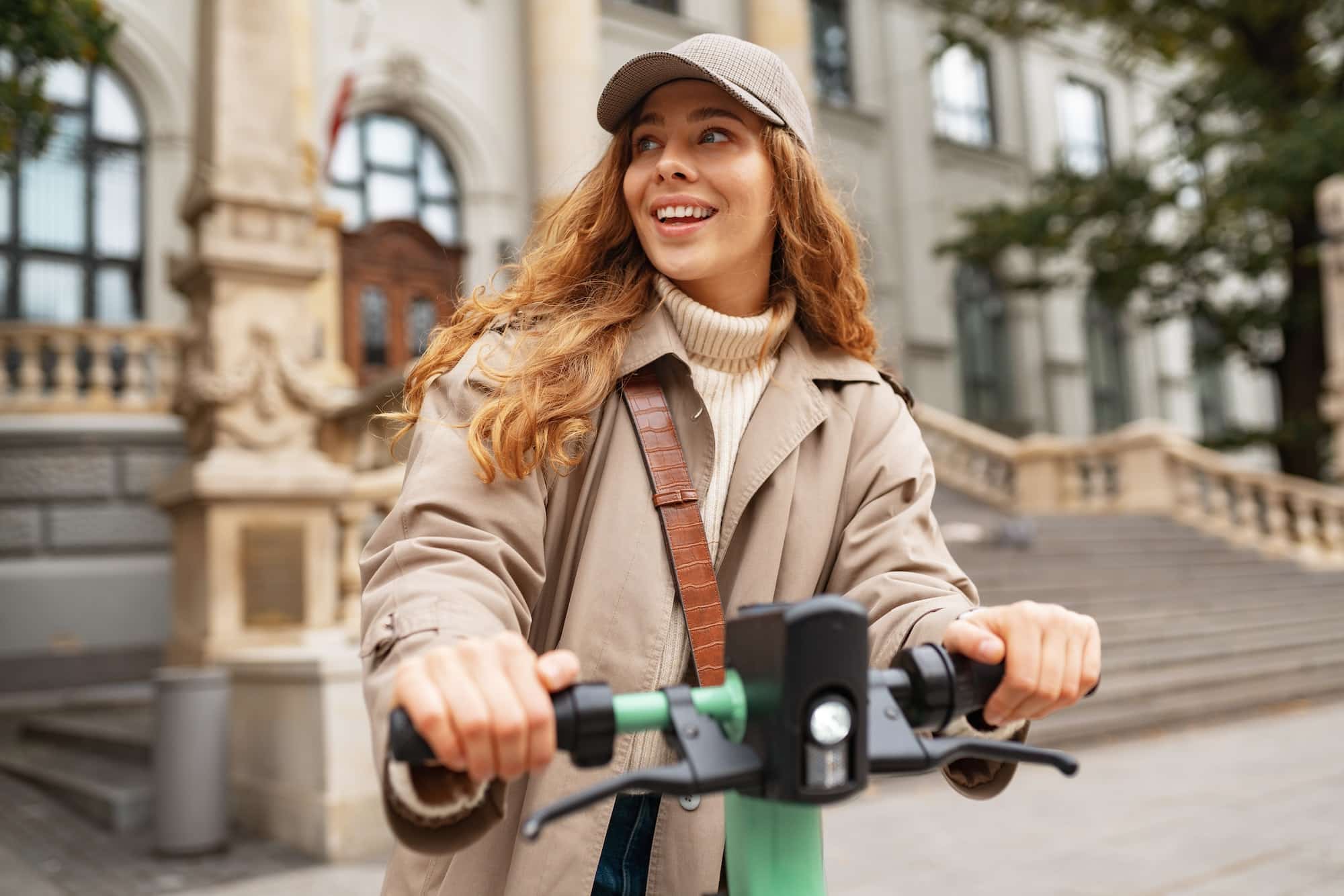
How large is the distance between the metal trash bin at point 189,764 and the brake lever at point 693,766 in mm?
4747

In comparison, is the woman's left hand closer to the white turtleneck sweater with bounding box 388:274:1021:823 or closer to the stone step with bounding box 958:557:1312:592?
the white turtleneck sweater with bounding box 388:274:1021:823

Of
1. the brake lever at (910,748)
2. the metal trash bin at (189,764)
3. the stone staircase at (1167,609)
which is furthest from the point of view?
the stone staircase at (1167,609)

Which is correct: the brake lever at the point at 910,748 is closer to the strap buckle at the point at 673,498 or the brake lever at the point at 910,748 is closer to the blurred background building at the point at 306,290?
the strap buckle at the point at 673,498

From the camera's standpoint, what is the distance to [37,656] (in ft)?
34.7

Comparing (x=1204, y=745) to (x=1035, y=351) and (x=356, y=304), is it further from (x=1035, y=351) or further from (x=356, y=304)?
(x=1035, y=351)

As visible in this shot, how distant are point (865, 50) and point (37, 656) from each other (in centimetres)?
1676

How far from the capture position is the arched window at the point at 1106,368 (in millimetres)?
24219

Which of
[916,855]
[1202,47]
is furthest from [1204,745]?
[1202,47]

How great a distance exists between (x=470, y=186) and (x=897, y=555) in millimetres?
14584

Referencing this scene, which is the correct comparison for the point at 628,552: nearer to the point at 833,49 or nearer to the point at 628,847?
the point at 628,847

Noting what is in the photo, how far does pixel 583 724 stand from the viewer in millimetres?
981

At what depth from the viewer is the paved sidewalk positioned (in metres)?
4.57

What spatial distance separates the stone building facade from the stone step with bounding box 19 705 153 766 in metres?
2.37

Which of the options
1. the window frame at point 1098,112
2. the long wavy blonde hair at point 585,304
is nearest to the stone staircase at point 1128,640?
the long wavy blonde hair at point 585,304
